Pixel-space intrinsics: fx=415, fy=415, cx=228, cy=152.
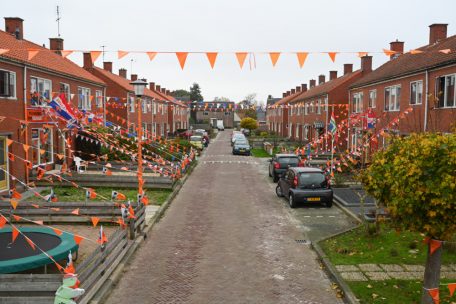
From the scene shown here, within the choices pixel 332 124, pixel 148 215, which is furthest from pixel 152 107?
pixel 148 215

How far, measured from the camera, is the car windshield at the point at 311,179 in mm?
16469

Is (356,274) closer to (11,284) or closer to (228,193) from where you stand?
(11,284)

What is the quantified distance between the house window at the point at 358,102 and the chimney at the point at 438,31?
23.0ft

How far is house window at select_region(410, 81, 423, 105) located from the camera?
22.1 m

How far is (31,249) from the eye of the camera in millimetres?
9281

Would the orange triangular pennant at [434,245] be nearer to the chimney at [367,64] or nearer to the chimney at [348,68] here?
the chimney at [367,64]

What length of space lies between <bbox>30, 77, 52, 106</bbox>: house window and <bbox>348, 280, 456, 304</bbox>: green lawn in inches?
635

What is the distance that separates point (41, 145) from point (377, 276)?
18.7 metres

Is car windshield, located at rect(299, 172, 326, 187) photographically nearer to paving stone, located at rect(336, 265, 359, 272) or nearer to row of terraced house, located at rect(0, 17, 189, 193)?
paving stone, located at rect(336, 265, 359, 272)

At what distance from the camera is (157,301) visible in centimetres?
827

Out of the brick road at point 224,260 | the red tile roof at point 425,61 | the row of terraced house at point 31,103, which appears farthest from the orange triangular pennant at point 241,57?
the red tile roof at point 425,61

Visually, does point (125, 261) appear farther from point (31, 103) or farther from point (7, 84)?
point (31, 103)

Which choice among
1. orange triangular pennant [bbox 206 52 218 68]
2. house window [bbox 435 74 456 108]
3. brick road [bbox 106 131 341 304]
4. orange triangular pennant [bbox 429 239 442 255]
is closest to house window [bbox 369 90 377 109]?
house window [bbox 435 74 456 108]

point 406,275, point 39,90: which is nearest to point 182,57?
point 406,275
